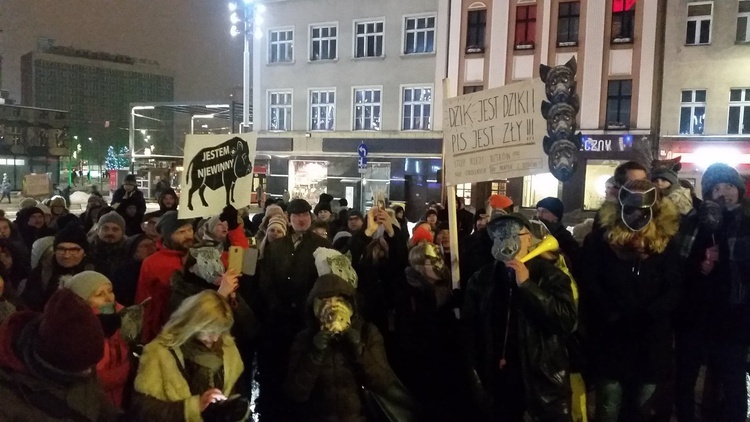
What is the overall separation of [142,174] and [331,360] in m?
35.2

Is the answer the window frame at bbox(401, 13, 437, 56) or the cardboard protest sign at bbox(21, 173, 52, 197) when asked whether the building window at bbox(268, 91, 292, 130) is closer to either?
the window frame at bbox(401, 13, 437, 56)

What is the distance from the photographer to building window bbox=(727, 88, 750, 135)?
2184 cm

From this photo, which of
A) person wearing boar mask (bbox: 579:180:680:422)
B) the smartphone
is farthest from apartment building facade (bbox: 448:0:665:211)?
the smartphone

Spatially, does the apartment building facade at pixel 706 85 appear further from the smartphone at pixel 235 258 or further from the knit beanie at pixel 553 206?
the smartphone at pixel 235 258

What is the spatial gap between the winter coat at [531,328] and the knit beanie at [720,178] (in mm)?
1720

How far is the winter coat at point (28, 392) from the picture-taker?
7.70 feet

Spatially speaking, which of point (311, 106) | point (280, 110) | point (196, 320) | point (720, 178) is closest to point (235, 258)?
point (196, 320)

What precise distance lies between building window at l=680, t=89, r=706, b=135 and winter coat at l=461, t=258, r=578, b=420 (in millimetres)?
21983

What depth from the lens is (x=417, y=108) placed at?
86.5 ft

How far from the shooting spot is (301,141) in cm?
2862

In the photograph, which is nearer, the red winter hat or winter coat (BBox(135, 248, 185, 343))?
the red winter hat

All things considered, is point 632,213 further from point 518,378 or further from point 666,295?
point 518,378

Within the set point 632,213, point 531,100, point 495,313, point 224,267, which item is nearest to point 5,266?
point 224,267

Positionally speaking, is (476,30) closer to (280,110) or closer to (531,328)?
(280,110)
